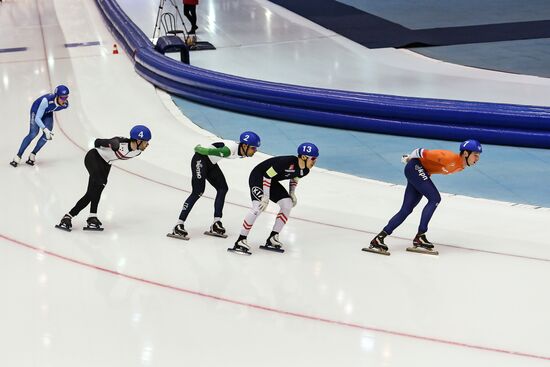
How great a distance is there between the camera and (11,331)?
6277 mm

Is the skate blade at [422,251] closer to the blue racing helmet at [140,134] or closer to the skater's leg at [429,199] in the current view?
the skater's leg at [429,199]

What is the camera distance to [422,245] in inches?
302

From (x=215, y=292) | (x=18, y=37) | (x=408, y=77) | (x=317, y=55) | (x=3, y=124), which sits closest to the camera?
(x=215, y=292)

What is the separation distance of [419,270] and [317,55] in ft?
28.8

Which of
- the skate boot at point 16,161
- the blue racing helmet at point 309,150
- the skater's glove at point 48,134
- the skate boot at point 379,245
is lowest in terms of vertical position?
the skate boot at point 379,245

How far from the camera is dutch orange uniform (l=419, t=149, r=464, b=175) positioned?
731 centimetres

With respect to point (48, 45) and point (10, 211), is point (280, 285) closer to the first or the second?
point (10, 211)

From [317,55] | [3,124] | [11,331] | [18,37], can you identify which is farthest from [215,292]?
[18,37]

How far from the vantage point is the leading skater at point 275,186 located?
7.29 meters

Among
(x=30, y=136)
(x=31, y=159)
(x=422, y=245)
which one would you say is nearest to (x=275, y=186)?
(x=422, y=245)

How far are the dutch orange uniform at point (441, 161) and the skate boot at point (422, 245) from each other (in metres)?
0.59

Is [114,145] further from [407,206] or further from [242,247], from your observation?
[407,206]

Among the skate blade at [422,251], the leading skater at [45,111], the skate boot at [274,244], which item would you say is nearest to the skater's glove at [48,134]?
the leading skater at [45,111]

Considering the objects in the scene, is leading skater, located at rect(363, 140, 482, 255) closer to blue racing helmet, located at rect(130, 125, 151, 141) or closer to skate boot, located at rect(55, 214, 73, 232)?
blue racing helmet, located at rect(130, 125, 151, 141)
